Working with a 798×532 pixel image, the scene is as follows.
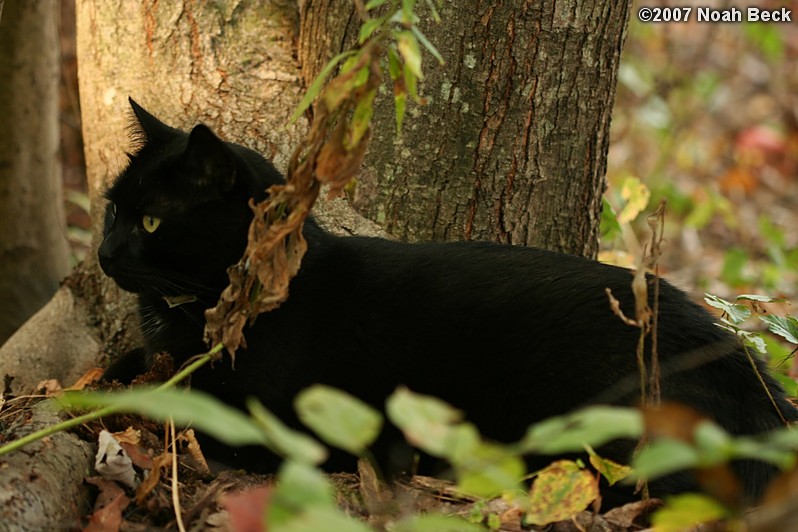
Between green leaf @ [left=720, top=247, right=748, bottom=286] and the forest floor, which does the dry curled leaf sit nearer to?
the forest floor

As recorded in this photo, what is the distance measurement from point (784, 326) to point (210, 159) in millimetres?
1648

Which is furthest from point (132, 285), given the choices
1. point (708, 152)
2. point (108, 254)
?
point (708, 152)

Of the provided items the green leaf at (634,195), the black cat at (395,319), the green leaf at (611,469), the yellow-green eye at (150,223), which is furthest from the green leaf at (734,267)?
the yellow-green eye at (150,223)

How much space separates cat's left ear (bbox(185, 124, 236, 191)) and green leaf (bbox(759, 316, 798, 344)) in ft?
4.97

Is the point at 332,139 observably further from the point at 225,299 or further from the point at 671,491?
the point at 671,491

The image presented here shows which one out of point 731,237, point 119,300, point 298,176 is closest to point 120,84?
point 119,300

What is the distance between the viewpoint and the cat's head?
2238 mm

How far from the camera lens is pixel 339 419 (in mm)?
998

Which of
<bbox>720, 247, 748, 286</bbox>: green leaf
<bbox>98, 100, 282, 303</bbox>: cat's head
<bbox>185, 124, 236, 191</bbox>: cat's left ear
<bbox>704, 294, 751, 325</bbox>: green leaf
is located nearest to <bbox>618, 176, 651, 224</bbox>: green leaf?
<bbox>704, 294, 751, 325</bbox>: green leaf

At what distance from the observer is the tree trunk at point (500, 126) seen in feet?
8.45

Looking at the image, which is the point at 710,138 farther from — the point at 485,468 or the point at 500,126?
the point at 485,468

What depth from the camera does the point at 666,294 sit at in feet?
7.28

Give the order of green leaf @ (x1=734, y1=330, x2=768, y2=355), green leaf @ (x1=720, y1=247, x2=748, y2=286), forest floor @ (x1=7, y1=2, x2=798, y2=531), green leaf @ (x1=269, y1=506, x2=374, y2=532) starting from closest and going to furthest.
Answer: green leaf @ (x1=269, y1=506, x2=374, y2=532) → green leaf @ (x1=734, y1=330, x2=768, y2=355) → green leaf @ (x1=720, y1=247, x2=748, y2=286) → forest floor @ (x1=7, y1=2, x2=798, y2=531)

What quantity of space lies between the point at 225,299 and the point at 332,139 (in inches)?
17.8
